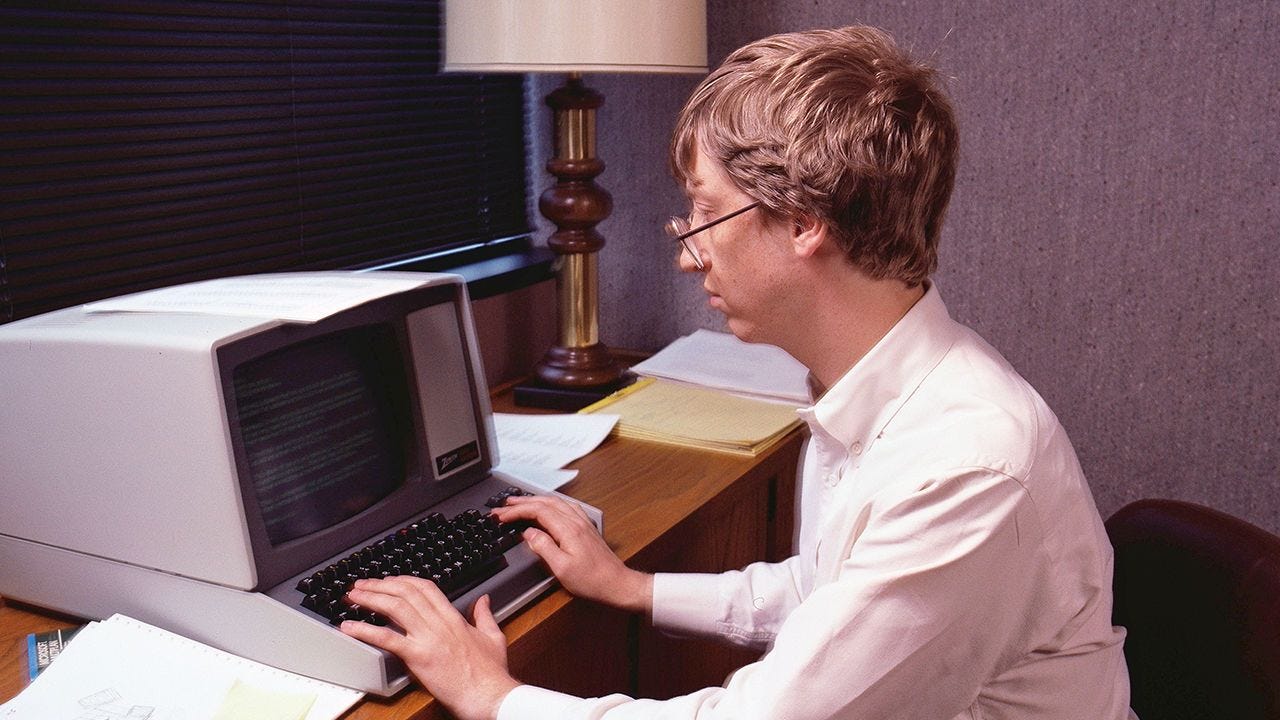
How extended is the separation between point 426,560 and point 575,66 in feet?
2.44

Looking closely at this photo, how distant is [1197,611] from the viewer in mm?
1056

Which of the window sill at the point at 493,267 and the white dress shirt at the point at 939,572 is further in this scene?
the window sill at the point at 493,267

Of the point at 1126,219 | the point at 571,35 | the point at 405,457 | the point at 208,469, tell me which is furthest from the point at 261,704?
the point at 1126,219

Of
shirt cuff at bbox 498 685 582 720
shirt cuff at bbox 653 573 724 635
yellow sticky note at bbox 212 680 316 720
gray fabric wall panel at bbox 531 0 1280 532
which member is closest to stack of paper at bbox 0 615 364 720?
yellow sticky note at bbox 212 680 316 720

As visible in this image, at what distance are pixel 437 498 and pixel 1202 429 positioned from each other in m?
1.19

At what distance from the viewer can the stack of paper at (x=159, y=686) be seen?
2.87 ft

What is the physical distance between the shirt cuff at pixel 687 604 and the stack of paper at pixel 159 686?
15.1 inches

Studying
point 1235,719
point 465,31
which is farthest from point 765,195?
point 465,31

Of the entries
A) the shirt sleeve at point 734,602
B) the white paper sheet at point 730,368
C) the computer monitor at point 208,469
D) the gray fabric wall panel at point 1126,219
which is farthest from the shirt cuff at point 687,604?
the gray fabric wall panel at point 1126,219

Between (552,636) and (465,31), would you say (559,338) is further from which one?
(552,636)

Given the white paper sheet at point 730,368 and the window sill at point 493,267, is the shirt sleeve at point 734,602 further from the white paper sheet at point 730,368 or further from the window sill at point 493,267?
the window sill at point 493,267

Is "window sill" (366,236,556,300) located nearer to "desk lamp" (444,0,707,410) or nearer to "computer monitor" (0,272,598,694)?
"desk lamp" (444,0,707,410)

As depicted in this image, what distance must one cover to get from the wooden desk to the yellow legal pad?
0.02 meters

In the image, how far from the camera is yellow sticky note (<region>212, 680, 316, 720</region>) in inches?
34.3
